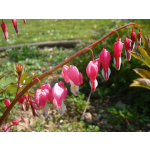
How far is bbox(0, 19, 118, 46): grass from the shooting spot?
158 inches

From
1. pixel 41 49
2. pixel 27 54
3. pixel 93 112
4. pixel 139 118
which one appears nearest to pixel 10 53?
pixel 27 54

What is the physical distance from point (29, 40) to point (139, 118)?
2909 mm

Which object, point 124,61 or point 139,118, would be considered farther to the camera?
point 124,61

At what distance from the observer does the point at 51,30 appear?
4695 millimetres

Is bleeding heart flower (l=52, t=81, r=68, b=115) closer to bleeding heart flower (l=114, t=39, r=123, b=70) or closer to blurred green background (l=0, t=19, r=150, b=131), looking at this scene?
bleeding heart flower (l=114, t=39, r=123, b=70)

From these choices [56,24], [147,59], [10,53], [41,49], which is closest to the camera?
[147,59]

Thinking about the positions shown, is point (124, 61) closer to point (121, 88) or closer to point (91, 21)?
point (121, 88)

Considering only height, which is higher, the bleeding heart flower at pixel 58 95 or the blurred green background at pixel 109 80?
the bleeding heart flower at pixel 58 95

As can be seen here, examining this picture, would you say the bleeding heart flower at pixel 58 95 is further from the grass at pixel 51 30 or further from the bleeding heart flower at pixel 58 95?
the grass at pixel 51 30

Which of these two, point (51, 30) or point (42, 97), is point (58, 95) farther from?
point (51, 30)

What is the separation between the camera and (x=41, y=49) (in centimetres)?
360

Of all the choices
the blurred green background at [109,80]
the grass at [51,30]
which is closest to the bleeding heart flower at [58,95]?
the blurred green background at [109,80]

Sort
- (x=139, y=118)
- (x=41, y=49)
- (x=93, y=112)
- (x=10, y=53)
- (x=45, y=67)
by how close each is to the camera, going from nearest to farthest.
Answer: (x=139, y=118)
(x=93, y=112)
(x=45, y=67)
(x=10, y=53)
(x=41, y=49)

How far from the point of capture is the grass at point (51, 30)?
4.01 metres
